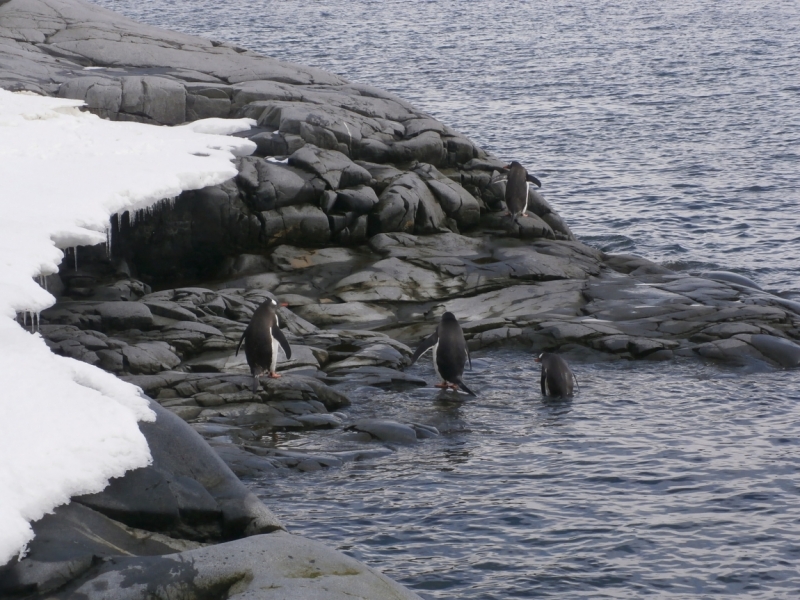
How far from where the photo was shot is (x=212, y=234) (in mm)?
19000

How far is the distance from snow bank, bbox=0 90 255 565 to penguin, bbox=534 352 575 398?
263 inches

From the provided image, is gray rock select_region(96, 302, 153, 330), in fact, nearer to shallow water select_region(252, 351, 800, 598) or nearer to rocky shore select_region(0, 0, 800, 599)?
rocky shore select_region(0, 0, 800, 599)

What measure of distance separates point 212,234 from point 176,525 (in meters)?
12.3

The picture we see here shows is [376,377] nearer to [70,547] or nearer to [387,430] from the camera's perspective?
[387,430]

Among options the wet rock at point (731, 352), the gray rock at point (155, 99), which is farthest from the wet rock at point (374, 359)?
the gray rock at point (155, 99)

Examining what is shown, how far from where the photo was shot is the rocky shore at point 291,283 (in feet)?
25.6

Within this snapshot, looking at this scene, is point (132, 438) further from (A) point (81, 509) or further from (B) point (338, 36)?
(B) point (338, 36)

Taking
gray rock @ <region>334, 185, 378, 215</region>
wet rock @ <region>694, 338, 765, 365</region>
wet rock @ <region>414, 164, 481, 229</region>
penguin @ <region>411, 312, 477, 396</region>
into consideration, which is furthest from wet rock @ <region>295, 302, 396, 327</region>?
wet rock @ <region>694, 338, 765, 365</region>

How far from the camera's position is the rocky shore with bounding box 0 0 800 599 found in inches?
307

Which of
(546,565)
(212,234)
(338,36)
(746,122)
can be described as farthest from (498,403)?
(338,36)

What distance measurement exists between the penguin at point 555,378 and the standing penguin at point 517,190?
23.9 feet

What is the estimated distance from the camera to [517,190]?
21.1m

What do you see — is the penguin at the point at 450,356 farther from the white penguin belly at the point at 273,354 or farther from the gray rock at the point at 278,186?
the gray rock at the point at 278,186

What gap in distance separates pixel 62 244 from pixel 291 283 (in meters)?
5.51
